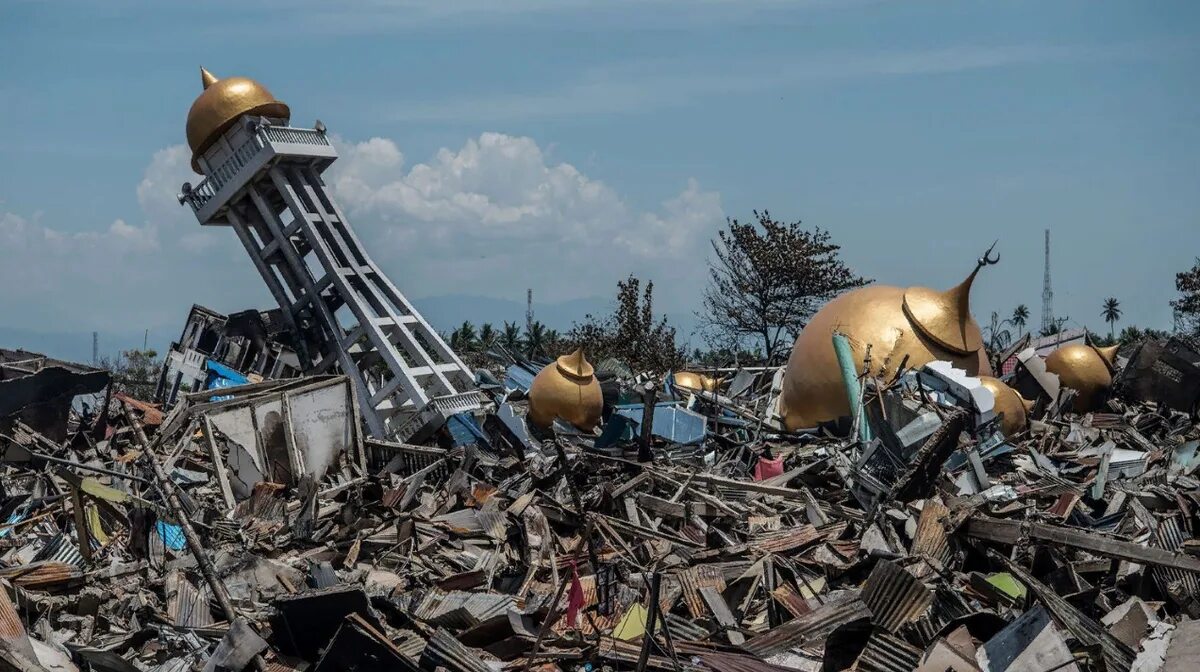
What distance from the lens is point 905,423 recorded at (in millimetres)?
15516

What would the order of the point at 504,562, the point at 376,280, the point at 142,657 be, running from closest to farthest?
the point at 142,657
the point at 504,562
the point at 376,280

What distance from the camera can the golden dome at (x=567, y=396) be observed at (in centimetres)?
2138

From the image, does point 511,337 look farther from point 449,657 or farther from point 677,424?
point 449,657

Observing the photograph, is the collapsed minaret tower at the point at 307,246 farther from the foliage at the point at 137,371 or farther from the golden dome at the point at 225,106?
the foliage at the point at 137,371

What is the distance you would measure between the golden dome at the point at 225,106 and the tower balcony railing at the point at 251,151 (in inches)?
18.9

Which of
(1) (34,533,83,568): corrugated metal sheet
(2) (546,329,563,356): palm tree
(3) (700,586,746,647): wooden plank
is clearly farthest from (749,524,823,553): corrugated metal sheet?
(2) (546,329,563,356): palm tree

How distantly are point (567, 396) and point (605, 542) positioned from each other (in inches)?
409

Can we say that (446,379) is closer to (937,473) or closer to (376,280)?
(376,280)

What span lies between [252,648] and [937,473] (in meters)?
8.14

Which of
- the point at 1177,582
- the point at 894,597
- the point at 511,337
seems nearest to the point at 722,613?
the point at 894,597

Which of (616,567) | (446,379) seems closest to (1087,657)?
(616,567)

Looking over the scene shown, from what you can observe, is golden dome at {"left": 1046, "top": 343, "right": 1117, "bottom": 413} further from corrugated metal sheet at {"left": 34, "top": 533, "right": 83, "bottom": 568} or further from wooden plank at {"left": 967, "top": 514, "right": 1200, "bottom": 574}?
corrugated metal sheet at {"left": 34, "top": 533, "right": 83, "bottom": 568}

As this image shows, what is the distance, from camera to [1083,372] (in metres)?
23.3

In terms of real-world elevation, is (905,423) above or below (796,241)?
below
